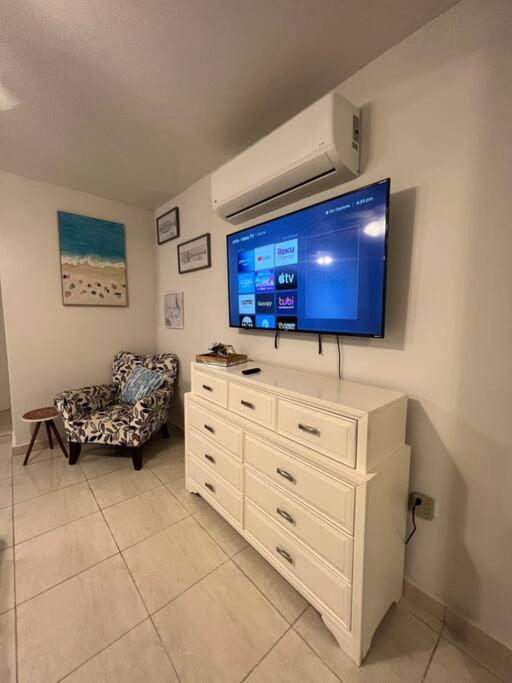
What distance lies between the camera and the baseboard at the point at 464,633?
1.09 m

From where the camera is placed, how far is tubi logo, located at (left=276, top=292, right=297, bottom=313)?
66.0 inches

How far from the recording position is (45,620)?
1229 millimetres

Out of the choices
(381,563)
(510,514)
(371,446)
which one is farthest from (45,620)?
(510,514)

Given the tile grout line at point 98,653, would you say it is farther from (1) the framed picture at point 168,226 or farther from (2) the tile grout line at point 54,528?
(1) the framed picture at point 168,226

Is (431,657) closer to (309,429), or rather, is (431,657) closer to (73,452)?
(309,429)

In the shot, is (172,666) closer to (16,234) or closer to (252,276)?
(252,276)

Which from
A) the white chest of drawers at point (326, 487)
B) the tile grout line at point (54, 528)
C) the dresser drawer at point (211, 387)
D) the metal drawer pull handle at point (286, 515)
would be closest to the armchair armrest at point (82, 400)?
the tile grout line at point (54, 528)

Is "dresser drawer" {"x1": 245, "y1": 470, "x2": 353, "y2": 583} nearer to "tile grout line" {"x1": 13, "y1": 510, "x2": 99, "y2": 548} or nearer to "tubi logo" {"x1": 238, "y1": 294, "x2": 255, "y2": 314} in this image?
"tubi logo" {"x1": 238, "y1": 294, "x2": 255, "y2": 314}

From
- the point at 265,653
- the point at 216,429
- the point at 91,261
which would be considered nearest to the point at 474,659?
the point at 265,653

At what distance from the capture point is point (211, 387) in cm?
181

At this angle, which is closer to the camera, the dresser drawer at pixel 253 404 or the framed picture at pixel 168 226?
the dresser drawer at pixel 253 404

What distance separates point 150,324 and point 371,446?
305 centimetres

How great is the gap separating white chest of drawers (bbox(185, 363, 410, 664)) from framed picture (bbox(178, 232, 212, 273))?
54.0 inches

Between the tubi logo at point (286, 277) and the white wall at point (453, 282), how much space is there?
1.74 ft
